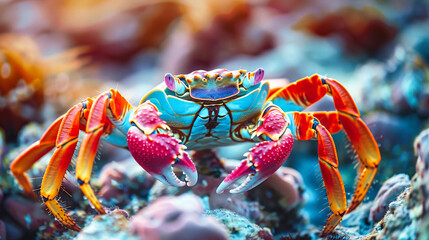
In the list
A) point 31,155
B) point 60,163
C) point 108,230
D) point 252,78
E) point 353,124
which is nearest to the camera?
point 108,230

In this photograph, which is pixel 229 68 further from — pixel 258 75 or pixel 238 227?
pixel 238 227

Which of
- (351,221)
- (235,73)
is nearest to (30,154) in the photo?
(235,73)

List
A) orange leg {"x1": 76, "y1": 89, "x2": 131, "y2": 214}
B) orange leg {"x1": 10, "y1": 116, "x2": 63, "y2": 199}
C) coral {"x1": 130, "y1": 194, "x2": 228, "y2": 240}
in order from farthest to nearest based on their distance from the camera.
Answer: orange leg {"x1": 10, "y1": 116, "x2": 63, "y2": 199} < orange leg {"x1": 76, "y1": 89, "x2": 131, "y2": 214} < coral {"x1": 130, "y1": 194, "x2": 228, "y2": 240}

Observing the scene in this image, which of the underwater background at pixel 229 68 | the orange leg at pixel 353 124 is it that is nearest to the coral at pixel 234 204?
the underwater background at pixel 229 68

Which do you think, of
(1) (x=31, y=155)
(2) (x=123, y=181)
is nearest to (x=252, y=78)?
(2) (x=123, y=181)

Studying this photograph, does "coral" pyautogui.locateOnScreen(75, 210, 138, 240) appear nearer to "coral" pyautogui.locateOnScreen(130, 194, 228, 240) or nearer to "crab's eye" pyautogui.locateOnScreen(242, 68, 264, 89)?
"coral" pyautogui.locateOnScreen(130, 194, 228, 240)

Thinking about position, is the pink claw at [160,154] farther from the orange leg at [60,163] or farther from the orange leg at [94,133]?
the orange leg at [60,163]

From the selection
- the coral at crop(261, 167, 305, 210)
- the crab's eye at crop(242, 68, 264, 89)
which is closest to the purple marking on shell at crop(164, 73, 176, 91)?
the crab's eye at crop(242, 68, 264, 89)
